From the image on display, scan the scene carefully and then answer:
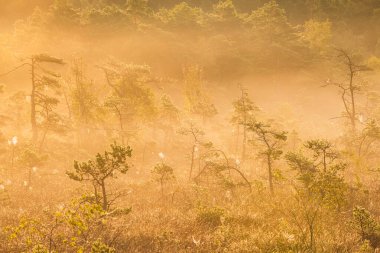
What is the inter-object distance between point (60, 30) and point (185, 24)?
2021cm

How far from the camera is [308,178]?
10.3 m

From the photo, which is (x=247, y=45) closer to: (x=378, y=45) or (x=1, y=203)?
(x=378, y=45)

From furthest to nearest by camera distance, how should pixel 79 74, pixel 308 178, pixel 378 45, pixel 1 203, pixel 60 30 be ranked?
pixel 378 45, pixel 60 30, pixel 79 74, pixel 1 203, pixel 308 178

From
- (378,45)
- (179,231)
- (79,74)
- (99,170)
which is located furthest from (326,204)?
(378,45)

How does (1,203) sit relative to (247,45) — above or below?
below

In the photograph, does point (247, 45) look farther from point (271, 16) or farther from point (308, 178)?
point (308, 178)

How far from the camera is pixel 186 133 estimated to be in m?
17.4

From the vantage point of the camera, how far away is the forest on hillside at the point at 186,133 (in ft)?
27.2

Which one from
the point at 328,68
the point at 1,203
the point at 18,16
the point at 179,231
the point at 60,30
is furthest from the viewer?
the point at 18,16

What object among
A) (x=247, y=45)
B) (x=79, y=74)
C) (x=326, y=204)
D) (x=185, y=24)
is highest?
(x=185, y=24)

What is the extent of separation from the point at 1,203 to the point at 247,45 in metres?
49.8

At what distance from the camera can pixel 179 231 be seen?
8.88 m

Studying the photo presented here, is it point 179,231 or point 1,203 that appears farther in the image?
point 1,203

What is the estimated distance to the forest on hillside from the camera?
27.2 ft
